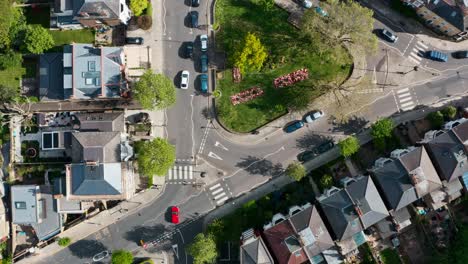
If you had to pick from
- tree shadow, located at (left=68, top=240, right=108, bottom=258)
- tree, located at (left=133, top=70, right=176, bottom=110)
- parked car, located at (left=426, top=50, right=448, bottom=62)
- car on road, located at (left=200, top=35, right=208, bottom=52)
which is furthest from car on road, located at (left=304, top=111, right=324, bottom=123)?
tree shadow, located at (left=68, top=240, right=108, bottom=258)

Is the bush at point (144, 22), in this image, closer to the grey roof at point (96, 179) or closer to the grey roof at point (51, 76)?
the grey roof at point (51, 76)

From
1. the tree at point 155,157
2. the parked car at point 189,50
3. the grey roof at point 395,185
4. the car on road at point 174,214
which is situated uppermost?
the parked car at point 189,50

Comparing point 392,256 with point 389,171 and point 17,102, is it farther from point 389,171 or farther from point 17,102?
point 17,102

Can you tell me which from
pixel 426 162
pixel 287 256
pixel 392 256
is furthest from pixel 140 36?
pixel 392 256

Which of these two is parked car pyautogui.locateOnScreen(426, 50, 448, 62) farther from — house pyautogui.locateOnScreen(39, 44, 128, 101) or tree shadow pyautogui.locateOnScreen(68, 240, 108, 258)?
tree shadow pyautogui.locateOnScreen(68, 240, 108, 258)

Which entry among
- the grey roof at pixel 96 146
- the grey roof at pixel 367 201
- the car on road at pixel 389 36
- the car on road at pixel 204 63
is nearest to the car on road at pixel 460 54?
the car on road at pixel 389 36

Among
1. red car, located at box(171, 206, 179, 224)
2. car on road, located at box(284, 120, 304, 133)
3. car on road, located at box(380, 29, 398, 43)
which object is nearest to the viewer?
red car, located at box(171, 206, 179, 224)

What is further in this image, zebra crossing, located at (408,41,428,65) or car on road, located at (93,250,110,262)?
zebra crossing, located at (408,41,428,65)
